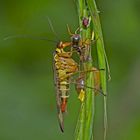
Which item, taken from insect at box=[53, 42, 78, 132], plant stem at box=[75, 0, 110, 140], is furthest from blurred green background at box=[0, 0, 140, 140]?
plant stem at box=[75, 0, 110, 140]

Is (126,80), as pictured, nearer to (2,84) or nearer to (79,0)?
(2,84)

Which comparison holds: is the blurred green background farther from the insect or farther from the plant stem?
the plant stem

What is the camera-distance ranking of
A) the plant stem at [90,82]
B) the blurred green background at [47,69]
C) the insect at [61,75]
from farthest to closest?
the blurred green background at [47,69] < the insect at [61,75] < the plant stem at [90,82]

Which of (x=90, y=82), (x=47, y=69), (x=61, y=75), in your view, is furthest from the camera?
(x=47, y=69)

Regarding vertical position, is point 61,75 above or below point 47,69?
below

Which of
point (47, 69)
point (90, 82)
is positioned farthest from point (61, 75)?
point (47, 69)

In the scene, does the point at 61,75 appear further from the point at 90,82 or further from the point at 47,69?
the point at 47,69

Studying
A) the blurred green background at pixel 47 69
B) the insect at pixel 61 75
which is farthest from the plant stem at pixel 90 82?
the blurred green background at pixel 47 69

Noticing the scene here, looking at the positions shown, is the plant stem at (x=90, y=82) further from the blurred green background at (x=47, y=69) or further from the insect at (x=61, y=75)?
the blurred green background at (x=47, y=69)

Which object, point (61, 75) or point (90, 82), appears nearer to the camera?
point (90, 82)
